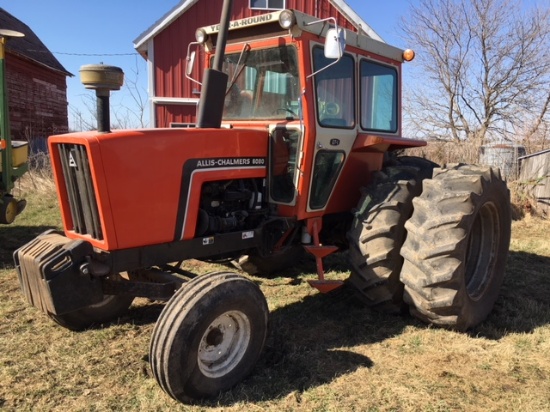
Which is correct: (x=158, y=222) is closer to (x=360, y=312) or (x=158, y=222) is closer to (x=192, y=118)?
(x=360, y=312)

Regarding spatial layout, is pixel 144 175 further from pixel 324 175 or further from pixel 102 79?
pixel 324 175

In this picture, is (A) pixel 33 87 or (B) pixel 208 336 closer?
(B) pixel 208 336

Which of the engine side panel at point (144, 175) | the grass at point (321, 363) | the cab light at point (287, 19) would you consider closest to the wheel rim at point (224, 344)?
the grass at point (321, 363)

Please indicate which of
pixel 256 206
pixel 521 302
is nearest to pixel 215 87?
pixel 256 206

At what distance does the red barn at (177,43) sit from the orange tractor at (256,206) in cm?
897

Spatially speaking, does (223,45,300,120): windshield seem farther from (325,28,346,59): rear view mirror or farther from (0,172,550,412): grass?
(0,172,550,412): grass

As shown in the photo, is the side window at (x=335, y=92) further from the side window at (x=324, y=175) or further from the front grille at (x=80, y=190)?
the front grille at (x=80, y=190)

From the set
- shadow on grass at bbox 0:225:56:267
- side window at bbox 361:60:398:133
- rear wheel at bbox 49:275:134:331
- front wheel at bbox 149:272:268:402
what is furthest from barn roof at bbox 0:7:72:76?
front wheel at bbox 149:272:268:402

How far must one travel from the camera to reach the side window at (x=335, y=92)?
371 centimetres

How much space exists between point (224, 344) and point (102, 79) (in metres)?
1.78

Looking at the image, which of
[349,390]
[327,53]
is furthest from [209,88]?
[349,390]

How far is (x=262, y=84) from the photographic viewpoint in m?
3.92

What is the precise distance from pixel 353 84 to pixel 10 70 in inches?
636

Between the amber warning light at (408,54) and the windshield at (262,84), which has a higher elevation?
the amber warning light at (408,54)
